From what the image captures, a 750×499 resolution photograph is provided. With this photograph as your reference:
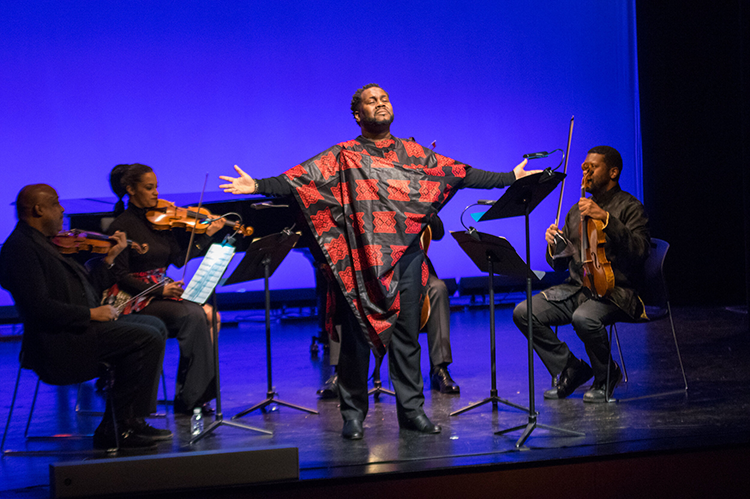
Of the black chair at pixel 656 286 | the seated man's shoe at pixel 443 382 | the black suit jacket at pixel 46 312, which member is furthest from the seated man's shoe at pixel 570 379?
the black suit jacket at pixel 46 312

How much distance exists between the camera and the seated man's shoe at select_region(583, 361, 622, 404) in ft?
10.5

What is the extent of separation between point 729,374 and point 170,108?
17.5ft

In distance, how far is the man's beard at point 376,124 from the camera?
2.97 m

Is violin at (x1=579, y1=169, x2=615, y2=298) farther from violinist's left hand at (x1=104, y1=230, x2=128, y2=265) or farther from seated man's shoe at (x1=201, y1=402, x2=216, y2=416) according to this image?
violinist's left hand at (x1=104, y1=230, x2=128, y2=265)

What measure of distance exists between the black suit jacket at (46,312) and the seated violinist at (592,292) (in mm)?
1969

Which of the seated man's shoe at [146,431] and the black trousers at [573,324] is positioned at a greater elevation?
the black trousers at [573,324]

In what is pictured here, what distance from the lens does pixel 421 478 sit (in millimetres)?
2203

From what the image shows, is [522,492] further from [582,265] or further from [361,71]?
[361,71]

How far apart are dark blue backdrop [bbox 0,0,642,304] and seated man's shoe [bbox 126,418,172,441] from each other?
4191 mm

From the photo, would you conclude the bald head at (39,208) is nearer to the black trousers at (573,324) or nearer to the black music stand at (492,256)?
the black music stand at (492,256)

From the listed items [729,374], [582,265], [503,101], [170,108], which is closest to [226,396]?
[582,265]

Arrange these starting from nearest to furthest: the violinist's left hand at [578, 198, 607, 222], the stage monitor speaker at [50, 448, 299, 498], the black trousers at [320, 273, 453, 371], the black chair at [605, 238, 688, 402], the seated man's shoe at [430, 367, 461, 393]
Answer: the stage monitor speaker at [50, 448, 299, 498], the violinist's left hand at [578, 198, 607, 222], the black chair at [605, 238, 688, 402], the seated man's shoe at [430, 367, 461, 393], the black trousers at [320, 273, 453, 371]

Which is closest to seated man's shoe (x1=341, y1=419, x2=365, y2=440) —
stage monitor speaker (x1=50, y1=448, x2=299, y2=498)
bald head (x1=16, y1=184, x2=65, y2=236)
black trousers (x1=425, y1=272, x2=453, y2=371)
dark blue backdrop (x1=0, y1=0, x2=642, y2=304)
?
stage monitor speaker (x1=50, y1=448, x2=299, y2=498)

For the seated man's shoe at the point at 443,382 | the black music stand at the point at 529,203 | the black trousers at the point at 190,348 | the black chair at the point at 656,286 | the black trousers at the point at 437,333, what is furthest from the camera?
the black trousers at the point at 437,333
